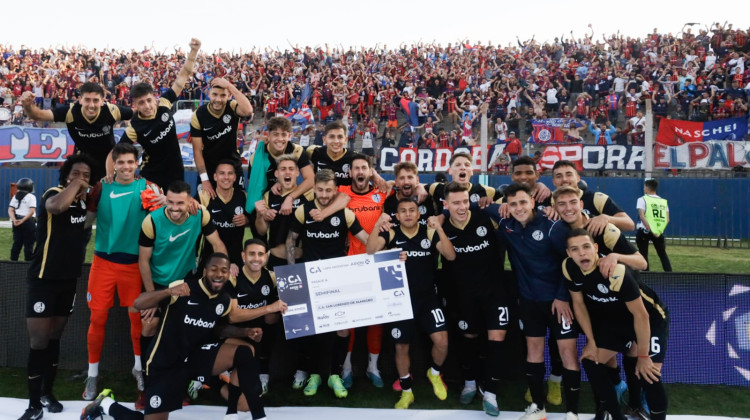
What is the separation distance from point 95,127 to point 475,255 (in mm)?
4581

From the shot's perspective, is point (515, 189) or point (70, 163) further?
point (70, 163)

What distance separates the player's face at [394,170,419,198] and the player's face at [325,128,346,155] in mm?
930

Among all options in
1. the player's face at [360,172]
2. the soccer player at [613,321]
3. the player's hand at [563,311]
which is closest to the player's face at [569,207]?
the soccer player at [613,321]

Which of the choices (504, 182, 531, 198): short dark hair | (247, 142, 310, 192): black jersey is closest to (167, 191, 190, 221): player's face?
(247, 142, 310, 192): black jersey

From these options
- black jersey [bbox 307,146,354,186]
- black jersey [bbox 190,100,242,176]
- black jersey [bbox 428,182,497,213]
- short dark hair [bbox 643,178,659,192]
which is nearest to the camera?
black jersey [bbox 428,182,497,213]

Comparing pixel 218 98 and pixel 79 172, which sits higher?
pixel 218 98

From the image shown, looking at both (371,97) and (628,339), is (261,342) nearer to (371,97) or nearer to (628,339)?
(628,339)

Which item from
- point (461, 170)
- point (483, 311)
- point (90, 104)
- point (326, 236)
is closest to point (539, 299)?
point (483, 311)

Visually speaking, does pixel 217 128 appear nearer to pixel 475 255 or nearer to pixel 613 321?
pixel 475 255

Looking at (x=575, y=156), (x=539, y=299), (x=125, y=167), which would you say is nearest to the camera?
(x=539, y=299)

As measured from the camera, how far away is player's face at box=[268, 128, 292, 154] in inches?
265

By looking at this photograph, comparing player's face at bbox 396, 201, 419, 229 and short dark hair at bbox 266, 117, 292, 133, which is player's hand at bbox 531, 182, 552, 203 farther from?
short dark hair at bbox 266, 117, 292, 133

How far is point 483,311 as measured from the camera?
239 inches

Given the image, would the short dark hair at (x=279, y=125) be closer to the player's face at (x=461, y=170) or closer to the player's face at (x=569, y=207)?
the player's face at (x=461, y=170)
